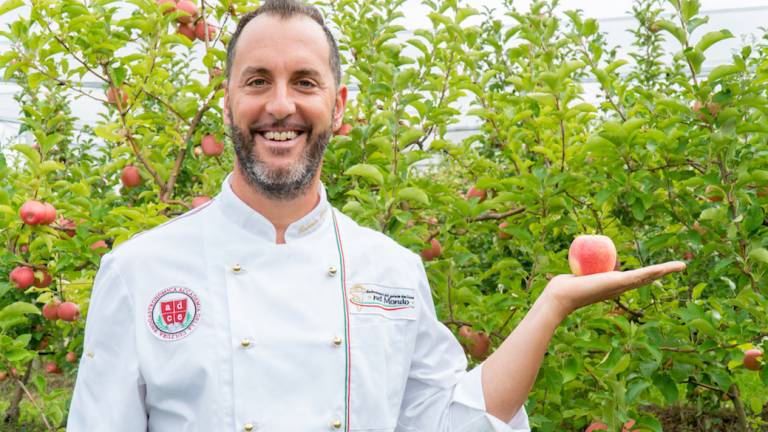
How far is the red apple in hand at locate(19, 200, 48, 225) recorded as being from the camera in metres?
2.56

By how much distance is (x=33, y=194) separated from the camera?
2.84 m

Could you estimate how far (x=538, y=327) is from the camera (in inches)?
51.1

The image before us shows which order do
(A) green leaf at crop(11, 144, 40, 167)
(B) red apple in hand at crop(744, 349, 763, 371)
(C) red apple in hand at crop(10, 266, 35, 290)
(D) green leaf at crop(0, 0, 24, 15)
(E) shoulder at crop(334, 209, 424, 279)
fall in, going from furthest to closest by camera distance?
1. (C) red apple in hand at crop(10, 266, 35, 290)
2. (A) green leaf at crop(11, 144, 40, 167)
3. (D) green leaf at crop(0, 0, 24, 15)
4. (B) red apple in hand at crop(744, 349, 763, 371)
5. (E) shoulder at crop(334, 209, 424, 279)

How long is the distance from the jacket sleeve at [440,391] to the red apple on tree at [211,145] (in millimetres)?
1553

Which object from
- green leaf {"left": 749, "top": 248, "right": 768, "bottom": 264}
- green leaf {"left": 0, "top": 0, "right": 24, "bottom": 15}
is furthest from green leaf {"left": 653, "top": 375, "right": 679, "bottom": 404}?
green leaf {"left": 0, "top": 0, "right": 24, "bottom": 15}

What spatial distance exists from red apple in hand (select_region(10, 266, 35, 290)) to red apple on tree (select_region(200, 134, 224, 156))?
2.51 ft

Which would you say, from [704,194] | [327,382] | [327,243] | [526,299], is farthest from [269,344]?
[704,194]

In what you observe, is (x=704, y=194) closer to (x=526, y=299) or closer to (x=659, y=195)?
(x=659, y=195)

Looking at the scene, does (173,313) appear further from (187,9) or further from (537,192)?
(187,9)

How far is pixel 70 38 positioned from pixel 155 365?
1.83 metres

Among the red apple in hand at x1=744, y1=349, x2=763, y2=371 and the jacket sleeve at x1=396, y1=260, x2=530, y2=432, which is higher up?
the jacket sleeve at x1=396, y1=260, x2=530, y2=432

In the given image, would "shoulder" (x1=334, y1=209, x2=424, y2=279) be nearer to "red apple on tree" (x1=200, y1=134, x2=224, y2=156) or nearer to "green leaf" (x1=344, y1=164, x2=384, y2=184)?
"green leaf" (x1=344, y1=164, x2=384, y2=184)

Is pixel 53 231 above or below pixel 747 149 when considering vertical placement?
below

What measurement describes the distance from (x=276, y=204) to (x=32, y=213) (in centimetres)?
150
